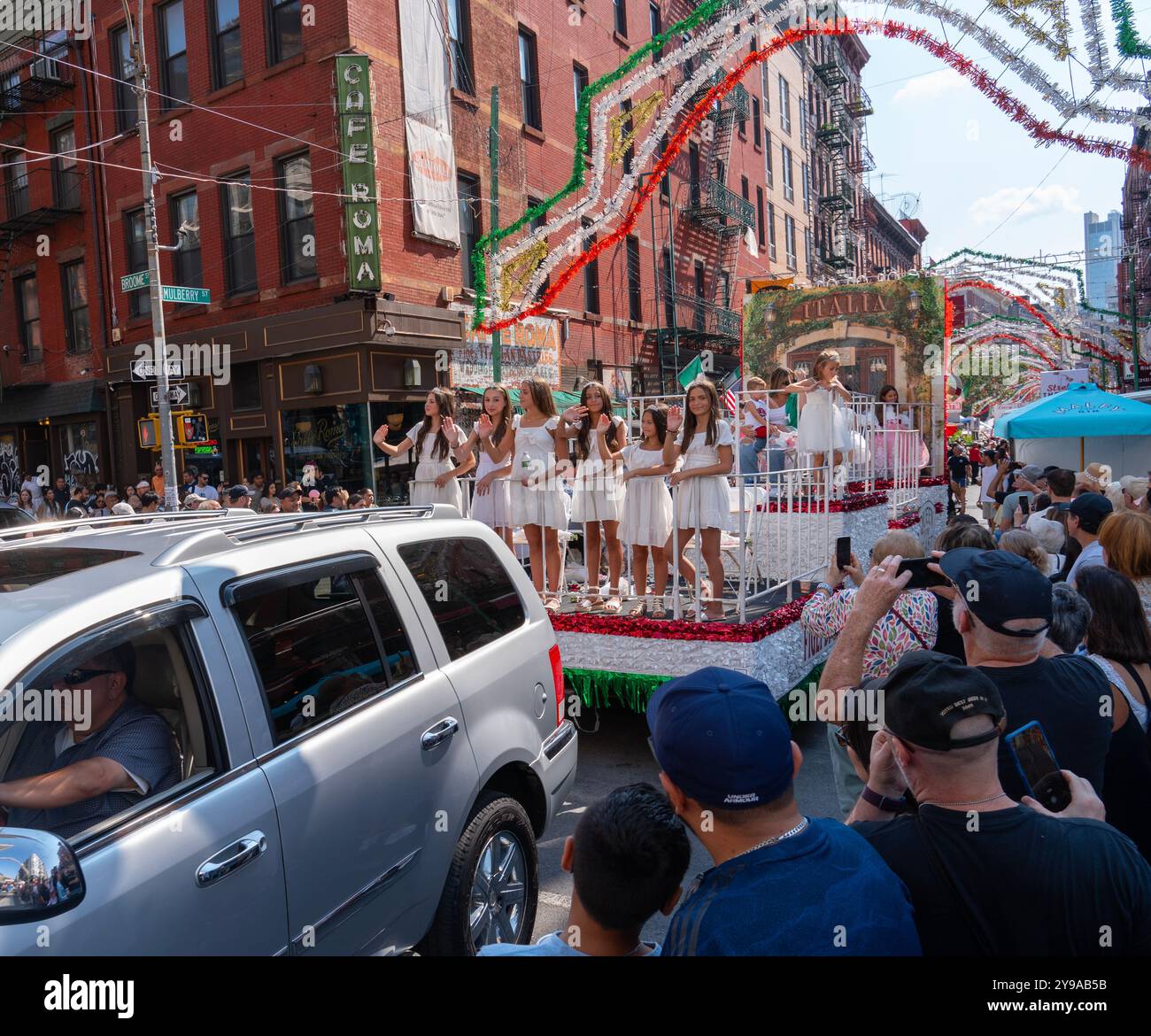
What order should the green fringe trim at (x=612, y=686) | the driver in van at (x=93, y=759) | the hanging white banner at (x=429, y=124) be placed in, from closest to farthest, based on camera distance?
the driver in van at (x=93, y=759) → the green fringe trim at (x=612, y=686) → the hanging white banner at (x=429, y=124)

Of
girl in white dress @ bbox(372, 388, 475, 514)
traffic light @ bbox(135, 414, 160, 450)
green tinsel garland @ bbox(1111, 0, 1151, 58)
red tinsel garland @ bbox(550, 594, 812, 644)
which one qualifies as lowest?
red tinsel garland @ bbox(550, 594, 812, 644)

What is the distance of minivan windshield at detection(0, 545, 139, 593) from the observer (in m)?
2.53

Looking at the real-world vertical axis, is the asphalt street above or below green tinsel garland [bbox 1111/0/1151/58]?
below

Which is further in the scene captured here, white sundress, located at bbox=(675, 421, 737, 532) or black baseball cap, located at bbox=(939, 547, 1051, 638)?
white sundress, located at bbox=(675, 421, 737, 532)

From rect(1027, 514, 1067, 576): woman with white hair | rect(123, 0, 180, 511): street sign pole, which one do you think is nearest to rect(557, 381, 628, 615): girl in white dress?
rect(1027, 514, 1067, 576): woman with white hair

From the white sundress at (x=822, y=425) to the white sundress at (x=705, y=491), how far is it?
2.32m

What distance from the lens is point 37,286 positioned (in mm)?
21109

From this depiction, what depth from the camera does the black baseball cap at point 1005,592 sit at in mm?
2539

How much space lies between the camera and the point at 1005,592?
255 cm

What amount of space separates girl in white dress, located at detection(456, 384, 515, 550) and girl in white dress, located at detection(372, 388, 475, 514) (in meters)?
0.24

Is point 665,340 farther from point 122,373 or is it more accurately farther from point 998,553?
point 998,553

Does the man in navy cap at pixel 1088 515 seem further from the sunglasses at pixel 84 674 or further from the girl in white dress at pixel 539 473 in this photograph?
the sunglasses at pixel 84 674

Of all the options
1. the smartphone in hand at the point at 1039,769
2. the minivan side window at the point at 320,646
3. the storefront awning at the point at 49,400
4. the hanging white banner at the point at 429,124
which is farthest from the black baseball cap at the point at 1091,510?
the storefront awning at the point at 49,400

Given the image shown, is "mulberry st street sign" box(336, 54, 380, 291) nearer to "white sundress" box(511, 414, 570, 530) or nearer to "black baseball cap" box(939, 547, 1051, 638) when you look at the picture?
"white sundress" box(511, 414, 570, 530)
